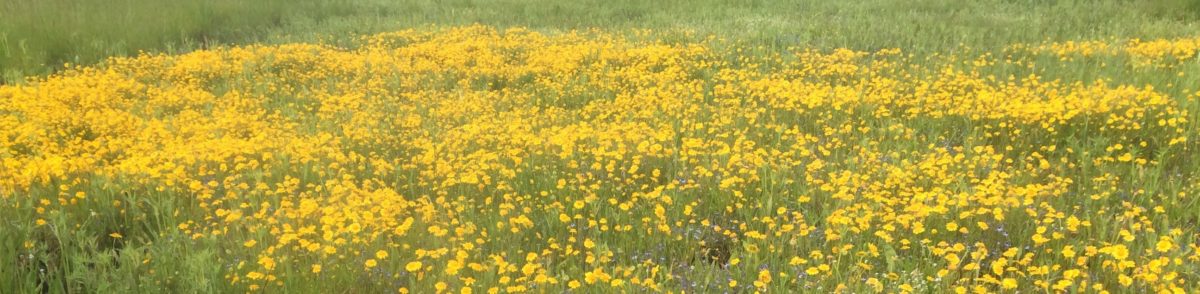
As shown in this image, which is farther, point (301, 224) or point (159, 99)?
point (159, 99)

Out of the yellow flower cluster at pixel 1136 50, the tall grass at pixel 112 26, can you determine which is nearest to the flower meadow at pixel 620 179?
the yellow flower cluster at pixel 1136 50

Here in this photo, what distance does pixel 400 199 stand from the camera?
430cm

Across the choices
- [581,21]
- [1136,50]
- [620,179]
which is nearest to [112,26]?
[581,21]

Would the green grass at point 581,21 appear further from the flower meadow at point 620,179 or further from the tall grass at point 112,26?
the flower meadow at point 620,179

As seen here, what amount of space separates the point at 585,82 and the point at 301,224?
15.5 feet

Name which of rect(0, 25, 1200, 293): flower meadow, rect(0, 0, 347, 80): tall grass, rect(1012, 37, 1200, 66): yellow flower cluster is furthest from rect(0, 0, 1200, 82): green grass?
rect(0, 25, 1200, 293): flower meadow

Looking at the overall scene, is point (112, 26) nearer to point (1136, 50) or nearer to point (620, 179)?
point (620, 179)

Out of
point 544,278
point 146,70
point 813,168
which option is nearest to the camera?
point 544,278

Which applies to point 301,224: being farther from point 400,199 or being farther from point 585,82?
point 585,82

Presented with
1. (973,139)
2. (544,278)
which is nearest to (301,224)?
(544,278)

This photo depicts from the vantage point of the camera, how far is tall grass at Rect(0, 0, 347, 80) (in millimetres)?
9188

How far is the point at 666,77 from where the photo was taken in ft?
26.7

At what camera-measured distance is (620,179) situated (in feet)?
16.0

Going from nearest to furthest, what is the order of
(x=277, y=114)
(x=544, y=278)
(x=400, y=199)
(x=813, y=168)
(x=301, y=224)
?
(x=544, y=278)
(x=301, y=224)
(x=400, y=199)
(x=813, y=168)
(x=277, y=114)
